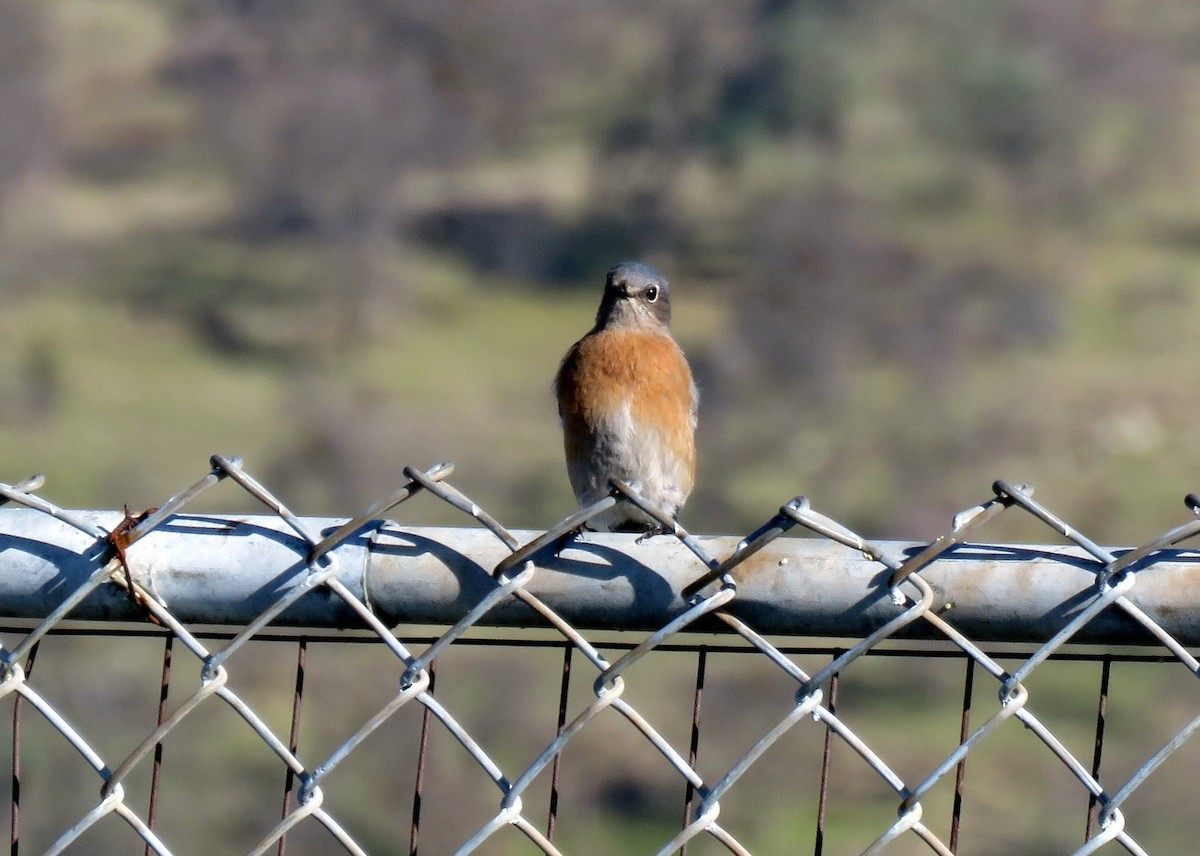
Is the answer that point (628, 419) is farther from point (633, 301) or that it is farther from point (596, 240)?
point (596, 240)

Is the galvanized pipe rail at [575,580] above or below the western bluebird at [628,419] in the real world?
below

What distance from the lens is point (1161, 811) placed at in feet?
44.5

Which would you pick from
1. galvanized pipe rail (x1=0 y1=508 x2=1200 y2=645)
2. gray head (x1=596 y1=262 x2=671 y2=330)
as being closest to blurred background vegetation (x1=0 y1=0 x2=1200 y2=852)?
gray head (x1=596 y1=262 x2=671 y2=330)

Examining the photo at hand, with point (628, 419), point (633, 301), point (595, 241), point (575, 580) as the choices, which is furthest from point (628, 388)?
point (595, 241)

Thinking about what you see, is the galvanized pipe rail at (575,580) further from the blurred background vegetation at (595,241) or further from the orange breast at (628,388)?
the blurred background vegetation at (595,241)

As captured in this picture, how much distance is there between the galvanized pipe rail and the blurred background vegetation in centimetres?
1684

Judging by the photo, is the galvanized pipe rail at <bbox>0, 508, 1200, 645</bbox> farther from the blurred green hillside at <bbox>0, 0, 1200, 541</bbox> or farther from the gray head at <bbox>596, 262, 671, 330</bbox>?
the blurred green hillside at <bbox>0, 0, 1200, 541</bbox>

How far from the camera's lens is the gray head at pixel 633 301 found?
4609 mm

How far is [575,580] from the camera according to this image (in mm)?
1932

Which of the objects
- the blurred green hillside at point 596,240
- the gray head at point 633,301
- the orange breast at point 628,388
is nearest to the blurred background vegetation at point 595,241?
the blurred green hillside at point 596,240

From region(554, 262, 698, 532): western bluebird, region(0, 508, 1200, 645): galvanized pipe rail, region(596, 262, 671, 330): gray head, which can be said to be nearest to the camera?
region(0, 508, 1200, 645): galvanized pipe rail

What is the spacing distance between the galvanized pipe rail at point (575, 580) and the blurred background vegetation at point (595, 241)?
55.2ft

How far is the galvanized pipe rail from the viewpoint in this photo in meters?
1.89

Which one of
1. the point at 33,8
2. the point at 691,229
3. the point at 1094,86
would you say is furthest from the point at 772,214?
the point at 33,8
